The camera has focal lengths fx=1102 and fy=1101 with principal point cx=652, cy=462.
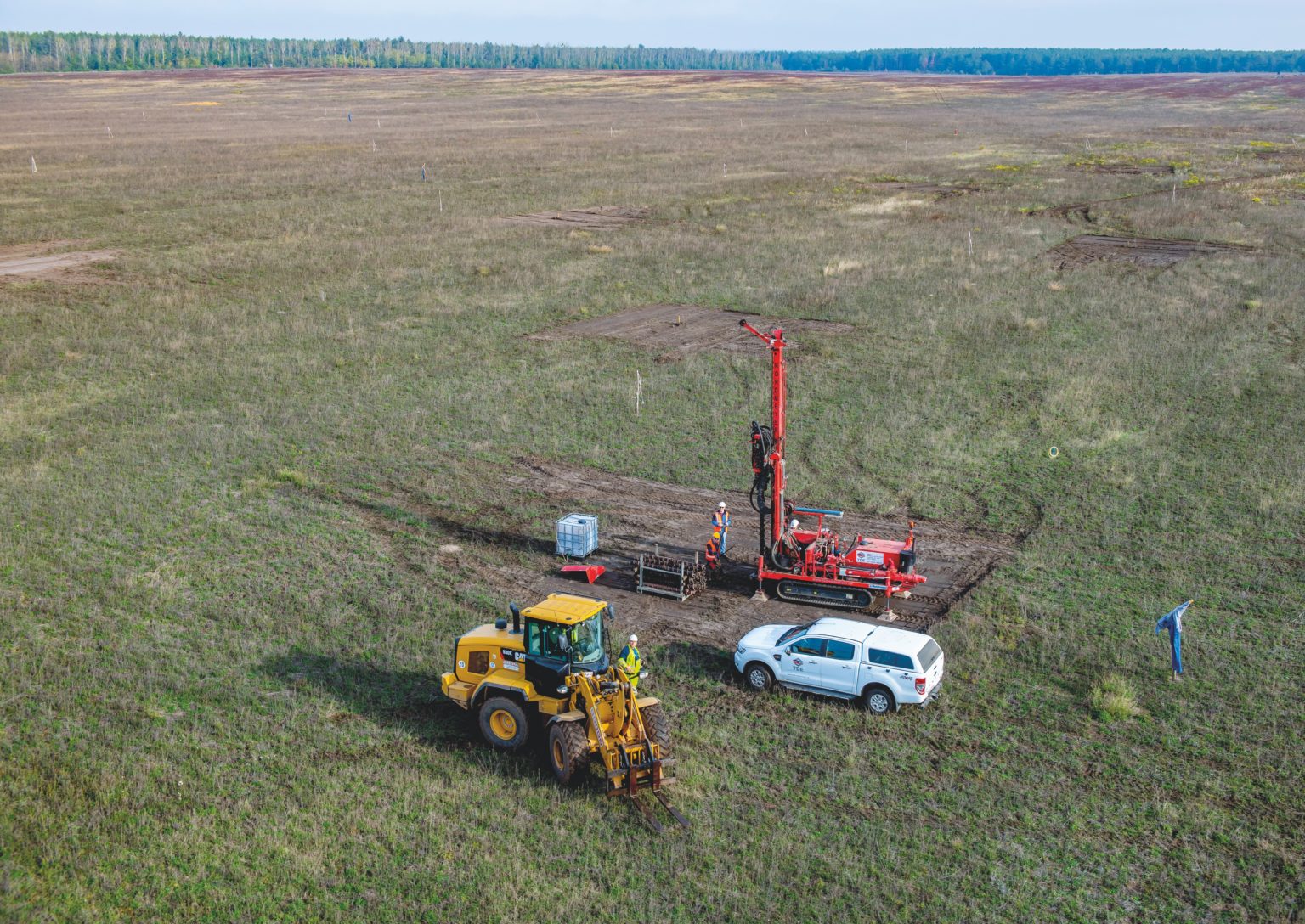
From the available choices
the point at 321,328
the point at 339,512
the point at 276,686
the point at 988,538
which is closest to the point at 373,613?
the point at 276,686

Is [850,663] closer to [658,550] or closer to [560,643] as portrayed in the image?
[560,643]

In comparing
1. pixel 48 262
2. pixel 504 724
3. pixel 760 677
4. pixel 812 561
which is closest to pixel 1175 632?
pixel 812 561

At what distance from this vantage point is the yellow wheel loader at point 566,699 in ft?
55.7

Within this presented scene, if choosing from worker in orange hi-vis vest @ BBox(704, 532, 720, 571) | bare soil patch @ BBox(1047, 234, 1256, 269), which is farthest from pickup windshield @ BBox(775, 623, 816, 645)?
bare soil patch @ BBox(1047, 234, 1256, 269)

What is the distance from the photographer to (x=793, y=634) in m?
21.0

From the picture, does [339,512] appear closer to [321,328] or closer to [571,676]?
[571,676]

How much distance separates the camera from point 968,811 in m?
16.8

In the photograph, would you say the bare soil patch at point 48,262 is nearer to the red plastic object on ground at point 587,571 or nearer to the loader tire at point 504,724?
the red plastic object on ground at point 587,571

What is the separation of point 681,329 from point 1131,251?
97.7 ft

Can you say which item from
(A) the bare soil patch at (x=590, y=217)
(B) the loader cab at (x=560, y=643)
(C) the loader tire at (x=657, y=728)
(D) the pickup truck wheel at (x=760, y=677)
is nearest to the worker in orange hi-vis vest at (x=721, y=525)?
(D) the pickup truck wheel at (x=760, y=677)

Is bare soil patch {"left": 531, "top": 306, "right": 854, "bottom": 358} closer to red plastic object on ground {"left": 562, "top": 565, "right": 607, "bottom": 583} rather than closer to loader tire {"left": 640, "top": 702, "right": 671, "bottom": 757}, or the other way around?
red plastic object on ground {"left": 562, "top": 565, "right": 607, "bottom": 583}

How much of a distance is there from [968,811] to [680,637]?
7425 millimetres

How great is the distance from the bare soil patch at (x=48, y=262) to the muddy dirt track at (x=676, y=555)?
1281 inches

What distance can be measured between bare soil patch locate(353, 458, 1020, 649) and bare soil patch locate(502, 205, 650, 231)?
132ft
